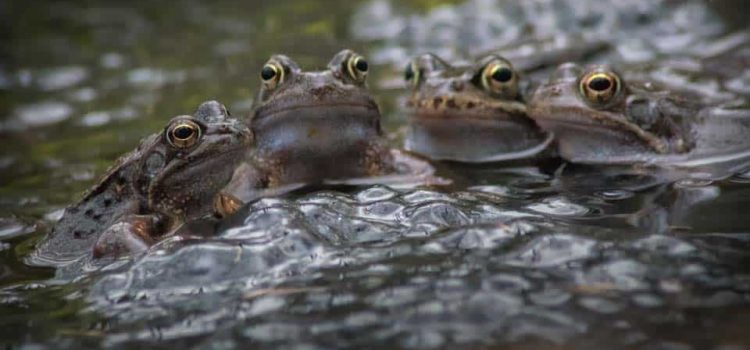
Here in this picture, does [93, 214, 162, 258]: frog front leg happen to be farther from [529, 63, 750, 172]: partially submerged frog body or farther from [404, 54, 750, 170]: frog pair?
[529, 63, 750, 172]: partially submerged frog body

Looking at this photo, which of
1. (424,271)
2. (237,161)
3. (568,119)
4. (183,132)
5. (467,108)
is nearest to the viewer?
(424,271)

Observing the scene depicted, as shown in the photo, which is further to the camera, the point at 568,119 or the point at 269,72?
the point at 568,119

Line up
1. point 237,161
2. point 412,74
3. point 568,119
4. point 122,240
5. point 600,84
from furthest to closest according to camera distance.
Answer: point 412,74, point 568,119, point 600,84, point 237,161, point 122,240

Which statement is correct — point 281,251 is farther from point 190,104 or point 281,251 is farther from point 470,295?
point 190,104

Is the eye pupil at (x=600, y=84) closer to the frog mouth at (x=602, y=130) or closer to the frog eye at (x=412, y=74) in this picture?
the frog mouth at (x=602, y=130)

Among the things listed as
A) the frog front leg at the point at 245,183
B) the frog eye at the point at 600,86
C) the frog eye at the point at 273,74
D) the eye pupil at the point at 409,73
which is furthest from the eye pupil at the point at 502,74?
the frog front leg at the point at 245,183

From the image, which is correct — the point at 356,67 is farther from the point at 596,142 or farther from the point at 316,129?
the point at 596,142

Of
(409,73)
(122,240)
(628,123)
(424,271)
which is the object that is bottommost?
(424,271)

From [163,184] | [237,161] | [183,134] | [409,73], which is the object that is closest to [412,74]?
[409,73]

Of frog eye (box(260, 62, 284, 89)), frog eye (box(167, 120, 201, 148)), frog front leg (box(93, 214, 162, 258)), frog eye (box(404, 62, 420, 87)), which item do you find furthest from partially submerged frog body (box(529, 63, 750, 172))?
frog front leg (box(93, 214, 162, 258))
